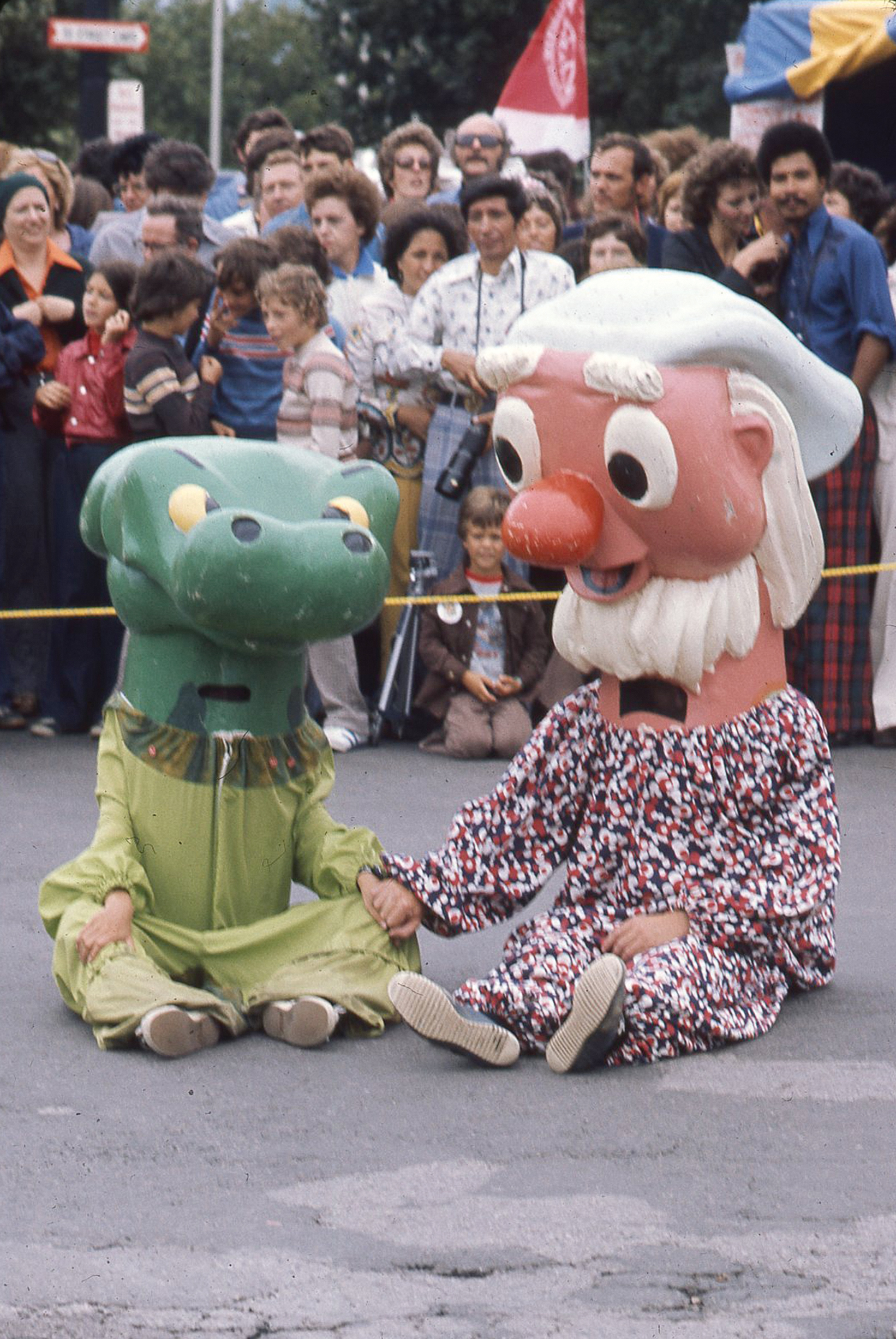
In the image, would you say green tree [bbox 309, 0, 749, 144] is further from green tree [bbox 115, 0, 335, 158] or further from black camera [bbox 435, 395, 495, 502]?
black camera [bbox 435, 395, 495, 502]

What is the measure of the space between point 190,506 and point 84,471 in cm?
→ 345

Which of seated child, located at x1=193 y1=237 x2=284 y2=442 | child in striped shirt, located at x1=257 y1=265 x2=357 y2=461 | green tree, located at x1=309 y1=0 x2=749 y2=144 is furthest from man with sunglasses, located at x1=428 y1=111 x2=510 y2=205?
green tree, located at x1=309 y1=0 x2=749 y2=144

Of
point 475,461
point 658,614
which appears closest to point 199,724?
point 658,614

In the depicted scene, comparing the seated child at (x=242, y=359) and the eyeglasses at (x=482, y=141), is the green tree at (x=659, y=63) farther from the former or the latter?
the seated child at (x=242, y=359)

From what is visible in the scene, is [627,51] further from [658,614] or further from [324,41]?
[658,614]

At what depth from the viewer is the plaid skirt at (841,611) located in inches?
304

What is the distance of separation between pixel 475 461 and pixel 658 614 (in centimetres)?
332

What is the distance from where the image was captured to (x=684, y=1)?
2669 cm

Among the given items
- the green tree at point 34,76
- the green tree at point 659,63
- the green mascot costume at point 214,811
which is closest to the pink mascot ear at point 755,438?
the green mascot costume at point 214,811

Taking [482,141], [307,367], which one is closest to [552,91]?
[482,141]

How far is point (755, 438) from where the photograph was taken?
14.4 feet

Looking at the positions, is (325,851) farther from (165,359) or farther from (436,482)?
(436,482)

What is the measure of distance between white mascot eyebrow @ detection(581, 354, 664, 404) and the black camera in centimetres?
331

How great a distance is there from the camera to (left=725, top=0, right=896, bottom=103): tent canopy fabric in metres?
10.6
